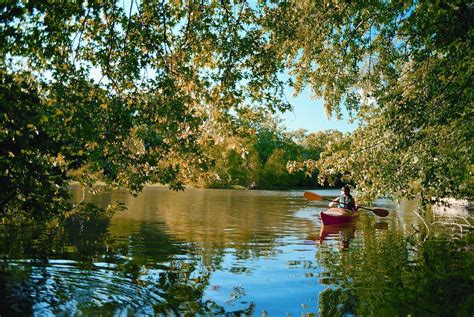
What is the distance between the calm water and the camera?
27.2 ft

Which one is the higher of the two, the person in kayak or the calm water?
the person in kayak

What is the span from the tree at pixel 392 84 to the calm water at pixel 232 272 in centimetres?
274

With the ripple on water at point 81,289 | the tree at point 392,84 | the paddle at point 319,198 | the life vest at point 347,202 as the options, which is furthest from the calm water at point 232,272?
the paddle at point 319,198

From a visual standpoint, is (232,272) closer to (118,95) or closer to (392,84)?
(118,95)

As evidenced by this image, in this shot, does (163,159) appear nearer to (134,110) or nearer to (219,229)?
(134,110)

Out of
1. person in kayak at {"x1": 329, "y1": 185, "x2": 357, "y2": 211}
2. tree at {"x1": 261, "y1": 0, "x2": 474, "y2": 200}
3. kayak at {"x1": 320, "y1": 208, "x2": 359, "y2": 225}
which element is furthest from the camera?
person in kayak at {"x1": 329, "y1": 185, "x2": 357, "y2": 211}

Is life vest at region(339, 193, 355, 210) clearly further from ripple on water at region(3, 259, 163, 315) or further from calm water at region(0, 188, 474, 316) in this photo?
ripple on water at region(3, 259, 163, 315)

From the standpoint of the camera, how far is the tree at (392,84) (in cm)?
1084

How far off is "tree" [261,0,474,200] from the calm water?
2.74 m

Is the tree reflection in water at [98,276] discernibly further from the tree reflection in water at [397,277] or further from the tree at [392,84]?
the tree at [392,84]

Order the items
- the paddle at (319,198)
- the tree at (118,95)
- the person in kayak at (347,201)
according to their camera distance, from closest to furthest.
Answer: the tree at (118,95) → the person in kayak at (347,201) → the paddle at (319,198)

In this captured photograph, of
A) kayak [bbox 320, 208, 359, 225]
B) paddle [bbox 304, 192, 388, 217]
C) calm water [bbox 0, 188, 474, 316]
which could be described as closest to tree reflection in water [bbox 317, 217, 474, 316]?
calm water [bbox 0, 188, 474, 316]

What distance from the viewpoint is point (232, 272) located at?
11.6 m

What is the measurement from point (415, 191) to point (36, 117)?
13.6 m
